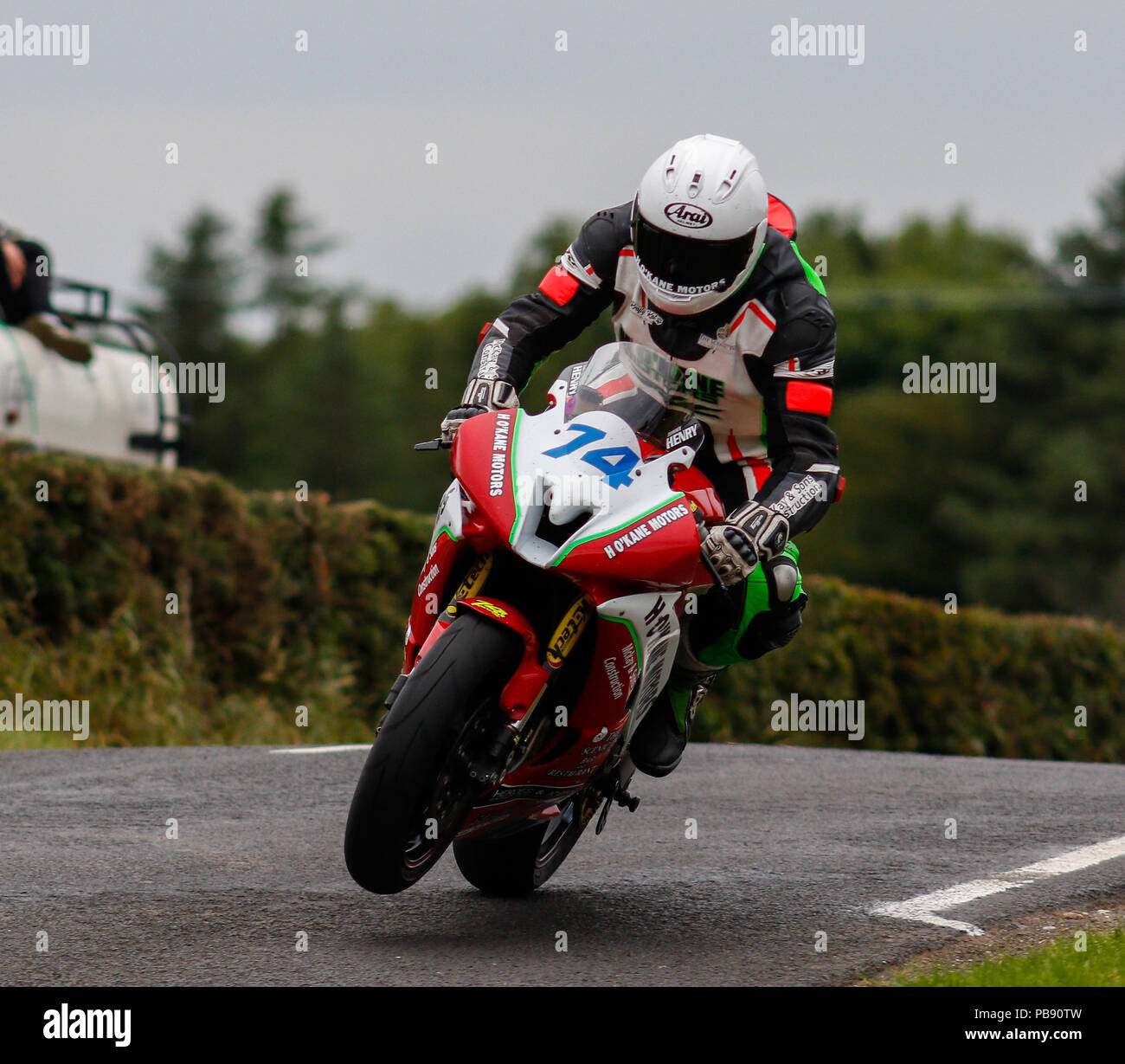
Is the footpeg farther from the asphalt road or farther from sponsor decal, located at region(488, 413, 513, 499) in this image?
sponsor decal, located at region(488, 413, 513, 499)

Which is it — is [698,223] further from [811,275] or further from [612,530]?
[612,530]

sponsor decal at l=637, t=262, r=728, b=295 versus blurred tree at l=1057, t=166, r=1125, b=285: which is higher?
blurred tree at l=1057, t=166, r=1125, b=285

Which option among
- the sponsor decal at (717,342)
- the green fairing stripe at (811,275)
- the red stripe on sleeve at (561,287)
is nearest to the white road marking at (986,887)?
the sponsor decal at (717,342)

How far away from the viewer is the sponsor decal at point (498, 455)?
4.82 meters

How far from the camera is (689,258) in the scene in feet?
17.1

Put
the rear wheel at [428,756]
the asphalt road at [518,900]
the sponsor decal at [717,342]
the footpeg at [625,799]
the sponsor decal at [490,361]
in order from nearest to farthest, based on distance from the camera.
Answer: the rear wheel at [428,756], the asphalt road at [518,900], the sponsor decal at [717,342], the sponsor decal at [490,361], the footpeg at [625,799]

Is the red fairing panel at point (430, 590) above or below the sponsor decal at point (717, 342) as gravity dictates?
below

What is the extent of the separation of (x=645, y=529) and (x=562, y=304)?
4.07 feet

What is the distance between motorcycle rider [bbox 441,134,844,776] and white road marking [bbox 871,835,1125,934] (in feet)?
2.94

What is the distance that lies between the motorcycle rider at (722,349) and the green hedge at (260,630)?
586 cm

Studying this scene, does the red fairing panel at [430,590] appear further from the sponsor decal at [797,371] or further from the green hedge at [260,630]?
the green hedge at [260,630]

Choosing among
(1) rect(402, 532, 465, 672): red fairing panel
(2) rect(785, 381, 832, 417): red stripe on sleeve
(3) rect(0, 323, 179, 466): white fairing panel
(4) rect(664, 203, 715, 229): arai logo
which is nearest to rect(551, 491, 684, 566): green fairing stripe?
(1) rect(402, 532, 465, 672): red fairing panel

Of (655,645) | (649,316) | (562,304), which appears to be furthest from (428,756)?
(562,304)

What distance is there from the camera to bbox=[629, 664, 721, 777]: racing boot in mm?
5578
